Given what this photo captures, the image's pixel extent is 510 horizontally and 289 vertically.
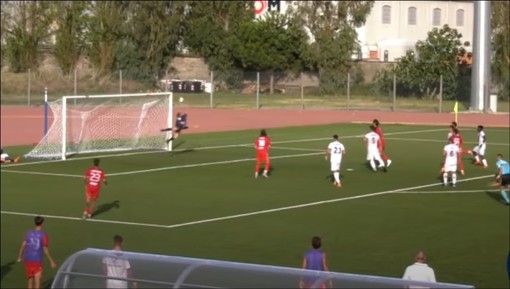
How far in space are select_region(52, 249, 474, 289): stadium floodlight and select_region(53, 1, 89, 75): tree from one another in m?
80.2

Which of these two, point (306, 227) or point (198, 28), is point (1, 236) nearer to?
point (306, 227)

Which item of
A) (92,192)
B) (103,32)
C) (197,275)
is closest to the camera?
(197,275)

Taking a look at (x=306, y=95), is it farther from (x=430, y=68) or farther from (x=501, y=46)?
(x=501, y=46)

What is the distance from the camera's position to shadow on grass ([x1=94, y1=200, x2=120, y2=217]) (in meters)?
28.9

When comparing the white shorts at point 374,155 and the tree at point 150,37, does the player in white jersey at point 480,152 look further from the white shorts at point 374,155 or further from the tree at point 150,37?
the tree at point 150,37

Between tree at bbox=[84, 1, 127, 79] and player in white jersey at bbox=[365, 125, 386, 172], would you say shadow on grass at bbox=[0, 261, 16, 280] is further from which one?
tree at bbox=[84, 1, 127, 79]

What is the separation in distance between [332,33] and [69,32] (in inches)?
789

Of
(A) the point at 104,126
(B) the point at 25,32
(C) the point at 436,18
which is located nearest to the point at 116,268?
(A) the point at 104,126

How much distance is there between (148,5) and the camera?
8975 centimetres

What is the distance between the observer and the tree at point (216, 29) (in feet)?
292

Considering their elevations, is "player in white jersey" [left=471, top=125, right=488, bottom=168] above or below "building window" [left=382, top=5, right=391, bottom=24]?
below

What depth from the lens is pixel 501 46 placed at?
84.1 meters

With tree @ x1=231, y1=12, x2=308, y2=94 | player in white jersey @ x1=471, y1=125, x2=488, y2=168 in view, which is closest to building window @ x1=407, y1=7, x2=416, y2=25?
tree @ x1=231, y1=12, x2=308, y2=94

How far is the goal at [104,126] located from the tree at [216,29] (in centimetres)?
3936
